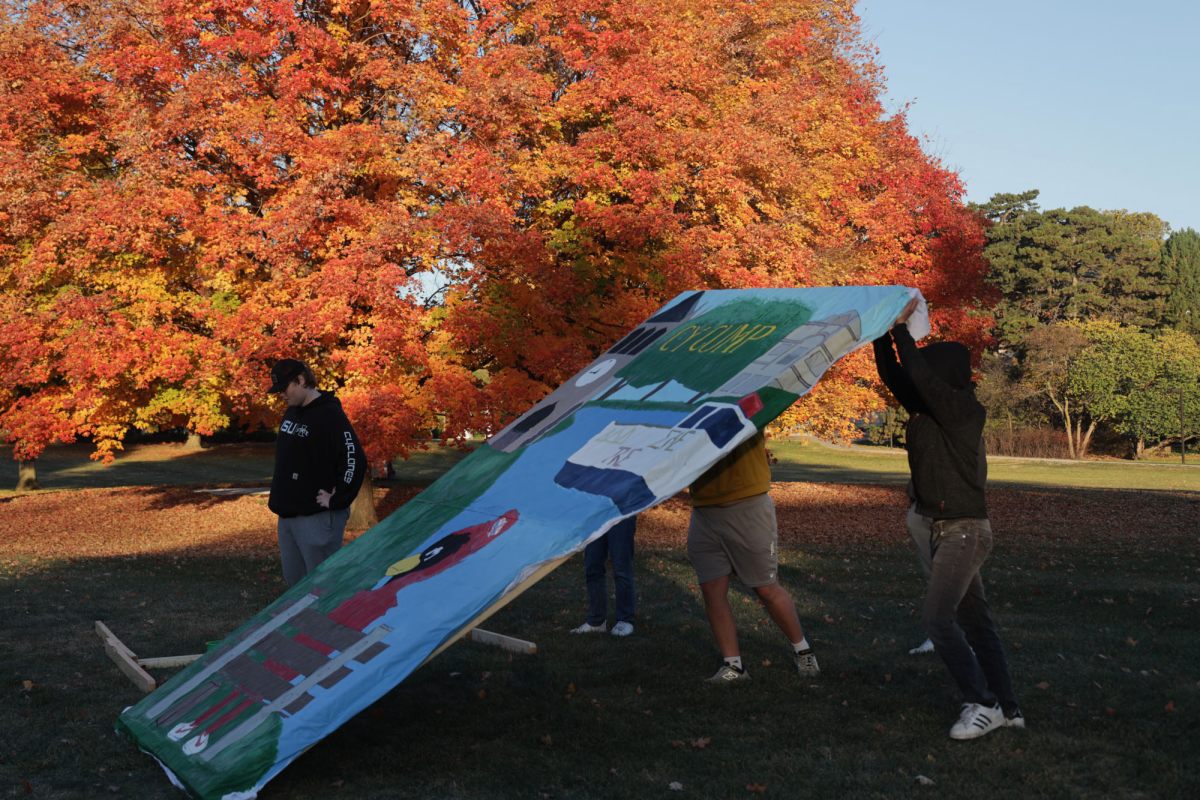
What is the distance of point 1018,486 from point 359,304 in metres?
23.2

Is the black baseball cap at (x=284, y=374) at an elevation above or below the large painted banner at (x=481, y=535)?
above

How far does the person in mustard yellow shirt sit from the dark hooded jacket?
1.01 m

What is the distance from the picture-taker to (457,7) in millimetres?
16047

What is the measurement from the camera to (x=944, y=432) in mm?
4945

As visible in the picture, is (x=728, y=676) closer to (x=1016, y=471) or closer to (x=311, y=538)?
(x=311, y=538)

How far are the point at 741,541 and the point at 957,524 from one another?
4.67 feet

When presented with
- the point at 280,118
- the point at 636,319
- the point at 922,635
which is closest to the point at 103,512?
the point at 280,118

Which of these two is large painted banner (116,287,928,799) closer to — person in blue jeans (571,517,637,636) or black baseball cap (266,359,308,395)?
black baseball cap (266,359,308,395)

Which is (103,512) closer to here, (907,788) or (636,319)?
(636,319)

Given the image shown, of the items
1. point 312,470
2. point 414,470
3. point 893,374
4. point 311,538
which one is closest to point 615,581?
point 311,538

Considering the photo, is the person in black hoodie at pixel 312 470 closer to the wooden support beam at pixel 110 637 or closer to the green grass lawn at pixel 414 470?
the wooden support beam at pixel 110 637

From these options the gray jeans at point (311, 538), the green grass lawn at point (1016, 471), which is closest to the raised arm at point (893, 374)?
the gray jeans at point (311, 538)

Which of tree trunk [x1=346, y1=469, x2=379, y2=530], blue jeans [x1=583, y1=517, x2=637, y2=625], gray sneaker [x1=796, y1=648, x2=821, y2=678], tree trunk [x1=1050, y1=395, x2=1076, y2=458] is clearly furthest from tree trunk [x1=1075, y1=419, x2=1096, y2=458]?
gray sneaker [x1=796, y1=648, x2=821, y2=678]

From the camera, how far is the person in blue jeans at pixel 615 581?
7.60m
